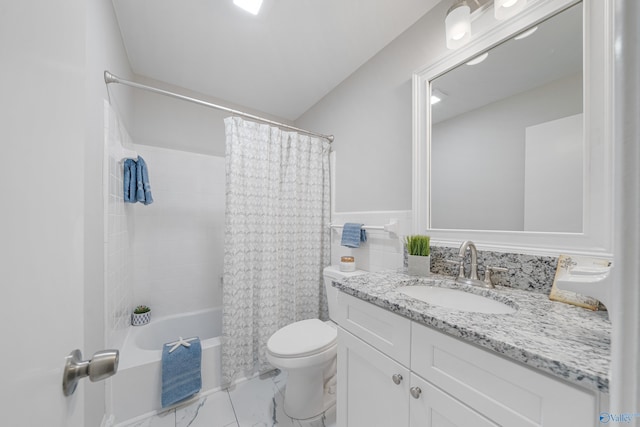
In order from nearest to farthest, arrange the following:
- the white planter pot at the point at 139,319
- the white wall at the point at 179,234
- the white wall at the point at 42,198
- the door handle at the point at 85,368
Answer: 1. the white wall at the point at 42,198
2. the door handle at the point at 85,368
3. the white planter pot at the point at 139,319
4. the white wall at the point at 179,234

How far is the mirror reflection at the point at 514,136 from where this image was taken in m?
0.87

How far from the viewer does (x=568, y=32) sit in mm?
876

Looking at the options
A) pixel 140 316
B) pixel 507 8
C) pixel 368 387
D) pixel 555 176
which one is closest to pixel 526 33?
pixel 507 8

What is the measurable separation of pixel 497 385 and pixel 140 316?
225 centimetres

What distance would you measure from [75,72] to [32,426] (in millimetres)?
588

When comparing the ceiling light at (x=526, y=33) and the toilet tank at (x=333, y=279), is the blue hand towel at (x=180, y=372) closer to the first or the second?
the toilet tank at (x=333, y=279)

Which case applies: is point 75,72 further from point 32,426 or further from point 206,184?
point 206,184

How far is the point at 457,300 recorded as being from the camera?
3.26 feet

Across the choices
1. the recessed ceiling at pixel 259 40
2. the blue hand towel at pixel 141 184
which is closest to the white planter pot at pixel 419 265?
the recessed ceiling at pixel 259 40

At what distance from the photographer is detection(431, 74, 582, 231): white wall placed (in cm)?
93

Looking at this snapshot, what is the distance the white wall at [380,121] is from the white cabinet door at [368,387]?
905 millimetres

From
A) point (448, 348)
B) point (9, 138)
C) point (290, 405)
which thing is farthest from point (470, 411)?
point (290, 405)

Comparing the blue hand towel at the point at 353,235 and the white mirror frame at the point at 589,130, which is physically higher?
the white mirror frame at the point at 589,130

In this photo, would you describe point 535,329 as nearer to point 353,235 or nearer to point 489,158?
point 489,158
